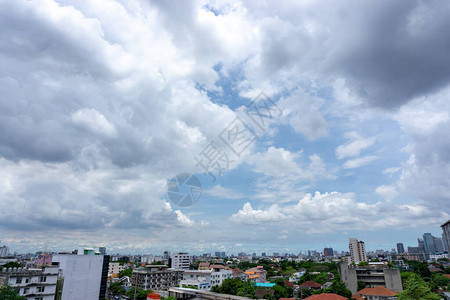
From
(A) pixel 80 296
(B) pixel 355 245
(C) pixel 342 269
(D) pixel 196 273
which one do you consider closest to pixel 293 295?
(C) pixel 342 269

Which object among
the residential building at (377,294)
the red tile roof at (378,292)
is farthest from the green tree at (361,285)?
the red tile roof at (378,292)

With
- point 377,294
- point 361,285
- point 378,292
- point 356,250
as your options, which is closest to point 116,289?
point 361,285

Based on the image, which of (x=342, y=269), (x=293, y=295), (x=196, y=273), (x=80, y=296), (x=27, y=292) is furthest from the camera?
(x=196, y=273)

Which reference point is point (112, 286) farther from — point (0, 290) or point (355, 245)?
point (355, 245)

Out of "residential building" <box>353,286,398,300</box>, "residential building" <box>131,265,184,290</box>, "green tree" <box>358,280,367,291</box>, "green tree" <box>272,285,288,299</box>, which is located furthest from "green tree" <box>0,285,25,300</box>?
"green tree" <box>358,280,367,291</box>

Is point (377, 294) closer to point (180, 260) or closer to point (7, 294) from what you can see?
point (7, 294)

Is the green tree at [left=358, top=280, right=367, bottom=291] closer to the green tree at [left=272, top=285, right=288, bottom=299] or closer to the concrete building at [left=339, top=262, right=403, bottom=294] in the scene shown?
the concrete building at [left=339, top=262, right=403, bottom=294]

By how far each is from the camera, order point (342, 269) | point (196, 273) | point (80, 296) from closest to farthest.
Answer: point (80, 296), point (342, 269), point (196, 273)
